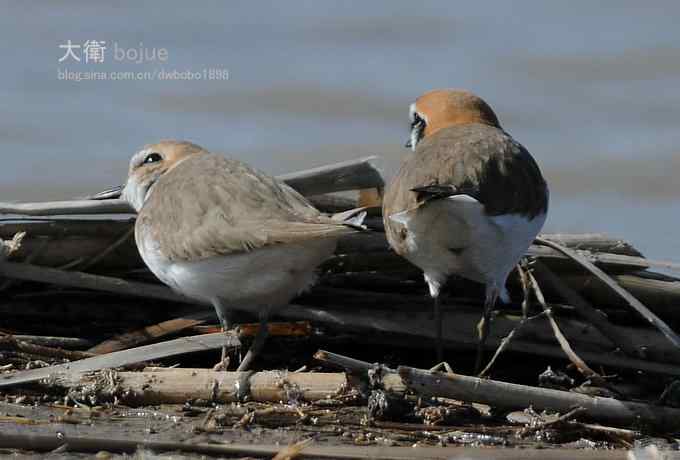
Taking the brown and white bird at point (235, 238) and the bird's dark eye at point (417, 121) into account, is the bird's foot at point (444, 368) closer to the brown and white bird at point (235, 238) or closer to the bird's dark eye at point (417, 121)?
the brown and white bird at point (235, 238)

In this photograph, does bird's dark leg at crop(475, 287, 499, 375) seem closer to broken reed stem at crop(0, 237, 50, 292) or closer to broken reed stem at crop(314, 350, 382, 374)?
broken reed stem at crop(314, 350, 382, 374)

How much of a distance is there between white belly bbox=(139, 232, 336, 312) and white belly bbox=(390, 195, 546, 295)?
416 mm

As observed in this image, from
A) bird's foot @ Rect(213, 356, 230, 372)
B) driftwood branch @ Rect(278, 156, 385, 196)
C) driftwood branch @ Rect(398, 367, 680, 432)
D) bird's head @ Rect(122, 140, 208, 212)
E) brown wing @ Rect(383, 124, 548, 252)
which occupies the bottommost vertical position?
driftwood branch @ Rect(398, 367, 680, 432)

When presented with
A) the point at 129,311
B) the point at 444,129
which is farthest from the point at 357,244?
the point at 129,311

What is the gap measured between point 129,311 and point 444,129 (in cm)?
191

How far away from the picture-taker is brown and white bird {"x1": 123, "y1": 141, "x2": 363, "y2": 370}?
5652 millimetres

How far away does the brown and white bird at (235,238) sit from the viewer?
223 inches

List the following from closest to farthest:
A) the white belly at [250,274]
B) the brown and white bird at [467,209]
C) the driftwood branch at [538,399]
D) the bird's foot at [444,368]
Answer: the driftwood branch at [538,399] < the bird's foot at [444,368] < the brown and white bird at [467,209] < the white belly at [250,274]

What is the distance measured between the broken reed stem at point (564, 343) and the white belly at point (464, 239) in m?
0.25

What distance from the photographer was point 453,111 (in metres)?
6.74

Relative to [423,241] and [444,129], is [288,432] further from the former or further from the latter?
[444,129]

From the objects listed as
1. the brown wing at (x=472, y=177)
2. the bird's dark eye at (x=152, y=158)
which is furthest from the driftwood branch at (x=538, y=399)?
the bird's dark eye at (x=152, y=158)

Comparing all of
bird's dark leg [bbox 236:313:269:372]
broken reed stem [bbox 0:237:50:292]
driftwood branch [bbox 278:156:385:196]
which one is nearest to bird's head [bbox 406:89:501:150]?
driftwood branch [bbox 278:156:385:196]

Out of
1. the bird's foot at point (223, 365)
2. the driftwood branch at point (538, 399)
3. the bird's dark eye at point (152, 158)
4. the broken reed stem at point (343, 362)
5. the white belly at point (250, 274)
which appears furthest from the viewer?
the bird's dark eye at point (152, 158)
